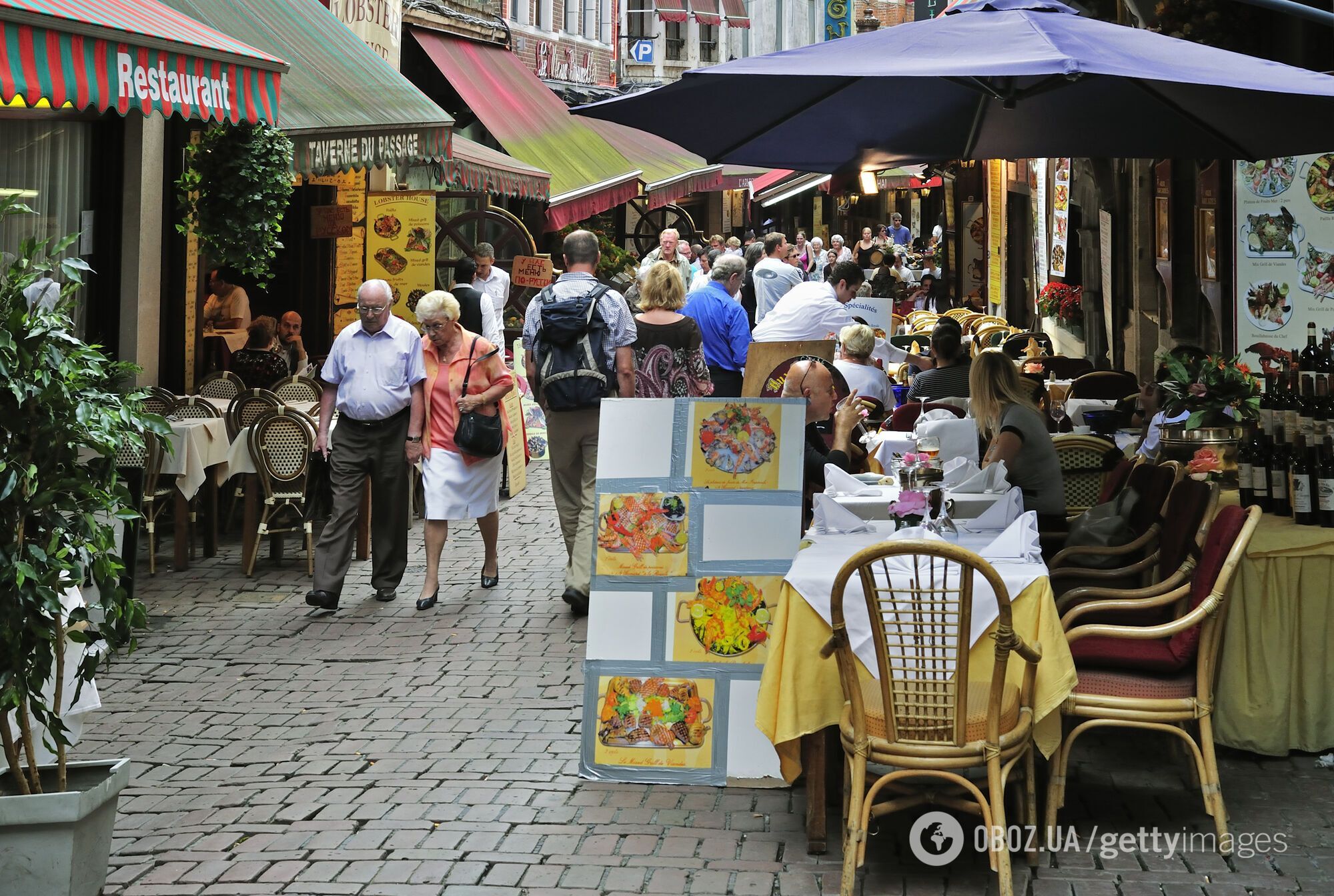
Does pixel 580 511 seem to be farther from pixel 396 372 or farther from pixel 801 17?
pixel 801 17

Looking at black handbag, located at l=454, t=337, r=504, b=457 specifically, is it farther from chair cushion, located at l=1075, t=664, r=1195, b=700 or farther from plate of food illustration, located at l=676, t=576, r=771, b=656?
chair cushion, located at l=1075, t=664, r=1195, b=700

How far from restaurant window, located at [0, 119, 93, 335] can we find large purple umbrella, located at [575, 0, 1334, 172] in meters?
4.84

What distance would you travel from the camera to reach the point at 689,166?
27.2 meters

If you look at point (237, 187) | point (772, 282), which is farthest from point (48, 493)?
point (772, 282)

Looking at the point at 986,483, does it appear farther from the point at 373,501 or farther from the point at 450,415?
the point at 373,501

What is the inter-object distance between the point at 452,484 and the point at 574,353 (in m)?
1.06

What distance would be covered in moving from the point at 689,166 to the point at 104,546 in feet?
75.3

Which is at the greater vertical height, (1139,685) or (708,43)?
(708,43)

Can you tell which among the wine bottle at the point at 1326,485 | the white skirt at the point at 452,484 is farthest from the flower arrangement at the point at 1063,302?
the wine bottle at the point at 1326,485

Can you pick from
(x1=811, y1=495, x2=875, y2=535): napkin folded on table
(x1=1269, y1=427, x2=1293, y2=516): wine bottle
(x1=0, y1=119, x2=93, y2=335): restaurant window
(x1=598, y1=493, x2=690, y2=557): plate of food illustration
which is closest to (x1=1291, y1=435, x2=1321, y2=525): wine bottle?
(x1=1269, y1=427, x2=1293, y2=516): wine bottle

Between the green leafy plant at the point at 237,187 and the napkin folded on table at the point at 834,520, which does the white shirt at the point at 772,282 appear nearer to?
the green leafy plant at the point at 237,187

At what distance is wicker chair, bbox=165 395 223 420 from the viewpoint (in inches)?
416

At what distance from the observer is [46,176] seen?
1119cm

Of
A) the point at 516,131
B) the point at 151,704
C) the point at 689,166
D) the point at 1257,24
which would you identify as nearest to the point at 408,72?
the point at 516,131
